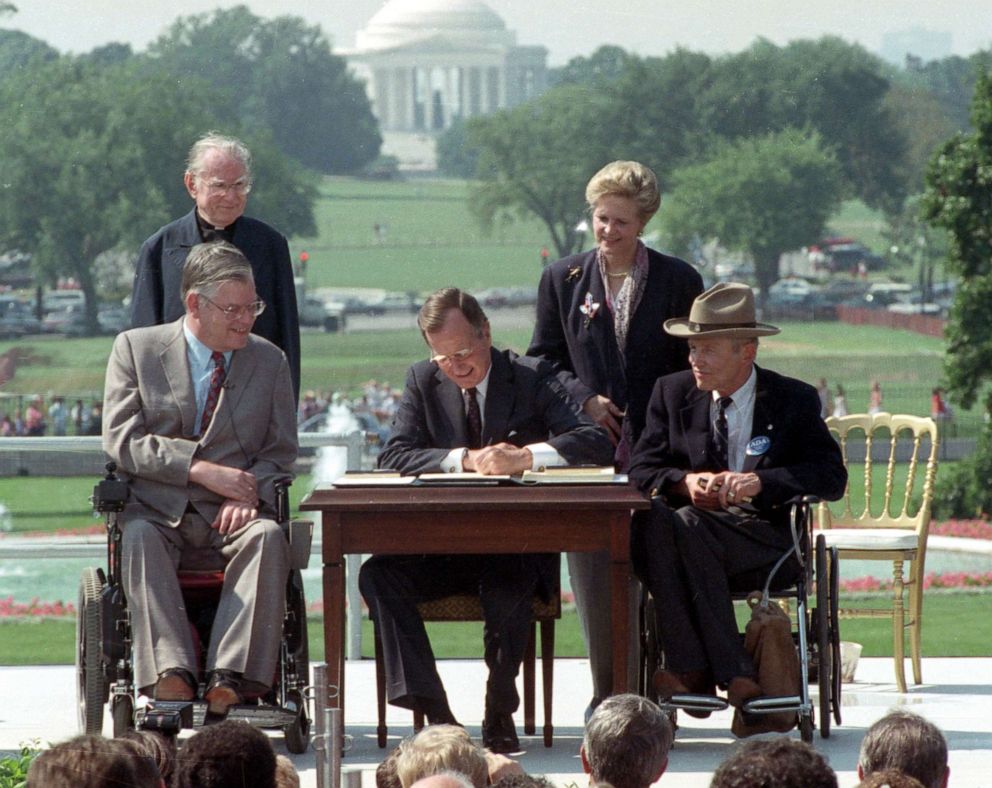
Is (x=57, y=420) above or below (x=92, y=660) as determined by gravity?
below

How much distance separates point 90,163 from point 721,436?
32.7 metres

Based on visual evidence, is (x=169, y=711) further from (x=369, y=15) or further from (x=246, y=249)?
(x=369, y=15)

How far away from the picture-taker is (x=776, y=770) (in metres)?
2.68

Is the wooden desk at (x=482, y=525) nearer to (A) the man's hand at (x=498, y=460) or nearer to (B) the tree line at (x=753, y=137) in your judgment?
(A) the man's hand at (x=498, y=460)

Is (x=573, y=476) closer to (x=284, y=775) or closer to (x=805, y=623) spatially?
(x=805, y=623)

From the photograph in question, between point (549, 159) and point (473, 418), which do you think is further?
point (549, 159)

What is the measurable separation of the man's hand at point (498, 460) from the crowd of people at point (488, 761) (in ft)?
4.83

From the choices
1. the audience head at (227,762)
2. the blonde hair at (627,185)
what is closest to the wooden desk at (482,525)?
the blonde hair at (627,185)

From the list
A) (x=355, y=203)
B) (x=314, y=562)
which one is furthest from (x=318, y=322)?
(x=314, y=562)

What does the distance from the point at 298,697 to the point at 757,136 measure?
31.7 m

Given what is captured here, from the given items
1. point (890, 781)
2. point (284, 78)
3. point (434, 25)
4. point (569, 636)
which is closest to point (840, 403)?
point (284, 78)

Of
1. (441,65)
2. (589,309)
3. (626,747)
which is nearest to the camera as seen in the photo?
(626,747)

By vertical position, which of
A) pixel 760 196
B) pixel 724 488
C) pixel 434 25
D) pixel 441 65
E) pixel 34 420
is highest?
pixel 434 25

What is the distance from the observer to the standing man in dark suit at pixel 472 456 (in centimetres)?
482
